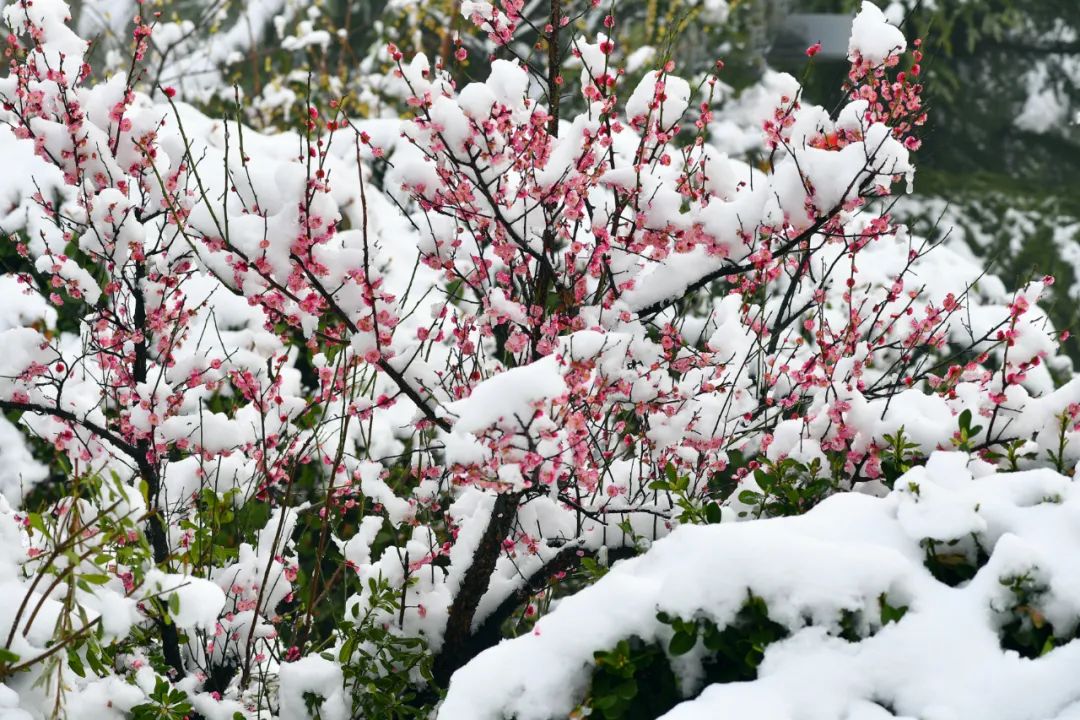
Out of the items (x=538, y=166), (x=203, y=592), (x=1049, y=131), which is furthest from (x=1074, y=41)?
(x=203, y=592)

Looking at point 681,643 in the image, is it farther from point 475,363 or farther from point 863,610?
point 475,363

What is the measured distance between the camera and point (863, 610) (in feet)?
5.74

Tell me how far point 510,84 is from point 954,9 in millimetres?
6792

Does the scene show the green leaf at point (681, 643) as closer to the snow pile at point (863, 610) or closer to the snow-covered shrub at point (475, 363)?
the snow pile at point (863, 610)

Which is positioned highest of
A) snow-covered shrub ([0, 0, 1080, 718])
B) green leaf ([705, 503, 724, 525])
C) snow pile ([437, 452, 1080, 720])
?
snow-covered shrub ([0, 0, 1080, 718])

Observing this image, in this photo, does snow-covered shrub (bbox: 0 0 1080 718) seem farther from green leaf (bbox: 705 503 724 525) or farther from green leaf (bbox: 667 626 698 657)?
green leaf (bbox: 667 626 698 657)

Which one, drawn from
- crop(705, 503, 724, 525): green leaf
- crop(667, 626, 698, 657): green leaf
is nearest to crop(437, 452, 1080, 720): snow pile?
crop(667, 626, 698, 657): green leaf

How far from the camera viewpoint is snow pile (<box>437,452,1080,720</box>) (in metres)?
1.63

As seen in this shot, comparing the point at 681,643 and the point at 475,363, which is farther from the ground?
the point at 475,363

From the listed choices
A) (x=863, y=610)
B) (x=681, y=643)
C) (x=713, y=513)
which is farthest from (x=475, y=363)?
(x=863, y=610)

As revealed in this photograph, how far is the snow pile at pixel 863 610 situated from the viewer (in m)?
1.63

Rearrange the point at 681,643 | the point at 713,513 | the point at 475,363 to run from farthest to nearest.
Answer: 1. the point at 475,363
2. the point at 713,513
3. the point at 681,643

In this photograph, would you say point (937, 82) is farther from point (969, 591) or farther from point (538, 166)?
point (969, 591)

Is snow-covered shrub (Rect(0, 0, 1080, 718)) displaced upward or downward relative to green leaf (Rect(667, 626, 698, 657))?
upward
